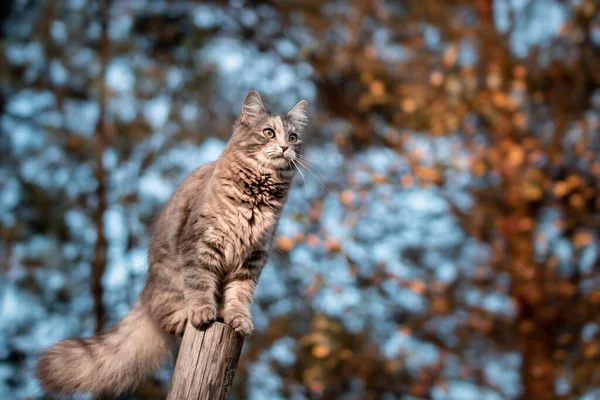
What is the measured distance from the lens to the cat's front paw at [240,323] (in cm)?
274

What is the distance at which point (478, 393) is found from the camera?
6.55 metres

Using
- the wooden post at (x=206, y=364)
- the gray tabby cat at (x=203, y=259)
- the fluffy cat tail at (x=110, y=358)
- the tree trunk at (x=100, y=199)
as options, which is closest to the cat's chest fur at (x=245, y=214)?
the gray tabby cat at (x=203, y=259)

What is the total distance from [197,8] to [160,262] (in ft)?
16.2

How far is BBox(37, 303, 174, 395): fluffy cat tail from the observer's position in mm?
2992

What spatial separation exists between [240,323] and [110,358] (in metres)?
0.79

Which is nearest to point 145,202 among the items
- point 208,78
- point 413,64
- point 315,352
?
point 208,78

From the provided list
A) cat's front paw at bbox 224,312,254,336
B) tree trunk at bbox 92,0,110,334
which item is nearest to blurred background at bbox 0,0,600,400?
tree trunk at bbox 92,0,110,334

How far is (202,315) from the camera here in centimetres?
268

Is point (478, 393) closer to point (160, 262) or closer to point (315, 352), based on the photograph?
point (315, 352)

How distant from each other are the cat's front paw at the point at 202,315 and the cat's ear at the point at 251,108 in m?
1.06

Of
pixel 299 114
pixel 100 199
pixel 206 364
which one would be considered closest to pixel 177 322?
pixel 206 364

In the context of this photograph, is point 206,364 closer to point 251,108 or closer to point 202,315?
point 202,315

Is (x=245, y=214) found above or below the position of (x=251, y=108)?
below

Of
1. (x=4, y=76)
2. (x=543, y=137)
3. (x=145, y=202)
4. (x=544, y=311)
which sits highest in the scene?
(x=543, y=137)
